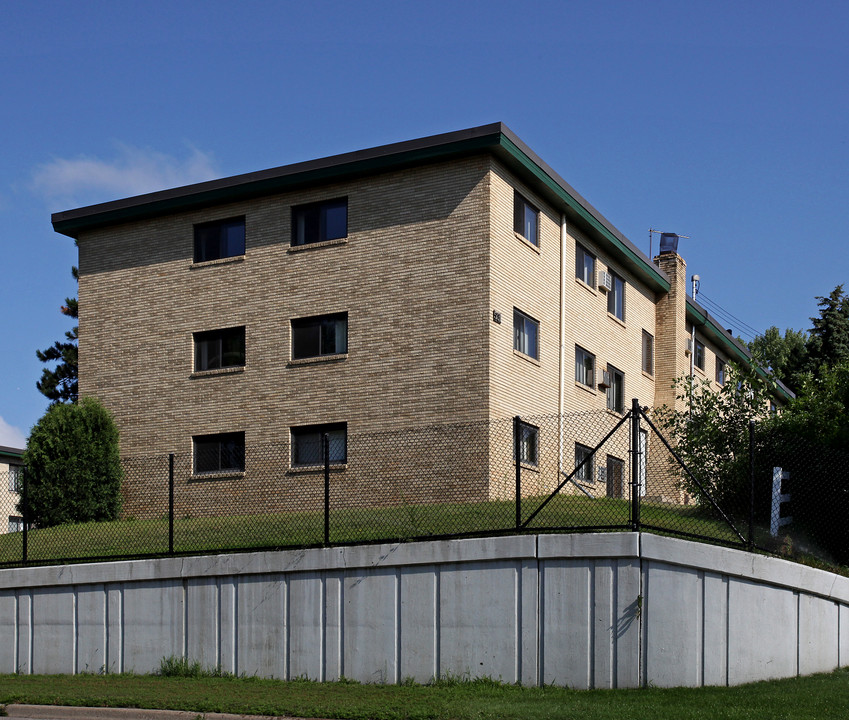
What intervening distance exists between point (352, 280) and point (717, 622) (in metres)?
15.2

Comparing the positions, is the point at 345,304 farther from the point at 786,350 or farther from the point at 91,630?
the point at 786,350

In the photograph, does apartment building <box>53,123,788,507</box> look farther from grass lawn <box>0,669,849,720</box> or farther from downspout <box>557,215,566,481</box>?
grass lawn <box>0,669,849,720</box>

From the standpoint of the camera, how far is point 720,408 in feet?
69.1

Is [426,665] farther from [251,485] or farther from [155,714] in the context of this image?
[251,485]

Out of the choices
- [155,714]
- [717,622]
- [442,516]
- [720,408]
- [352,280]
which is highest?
[352,280]

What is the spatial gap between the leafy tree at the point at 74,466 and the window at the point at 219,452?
6.79 ft

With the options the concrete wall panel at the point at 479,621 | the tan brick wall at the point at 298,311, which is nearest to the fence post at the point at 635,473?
the concrete wall panel at the point at 479,621

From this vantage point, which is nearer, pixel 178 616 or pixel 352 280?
pixel 178 616

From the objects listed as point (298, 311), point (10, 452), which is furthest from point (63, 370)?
point (298, 311)

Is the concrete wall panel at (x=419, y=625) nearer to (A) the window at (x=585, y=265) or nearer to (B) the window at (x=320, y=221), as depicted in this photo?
(B) the window at (x=320, y=221)

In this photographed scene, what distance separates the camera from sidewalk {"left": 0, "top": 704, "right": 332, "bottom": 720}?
1257cm

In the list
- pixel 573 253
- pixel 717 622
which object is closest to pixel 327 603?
pixel 717 622

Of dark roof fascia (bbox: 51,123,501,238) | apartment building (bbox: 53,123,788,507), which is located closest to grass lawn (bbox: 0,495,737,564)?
apartment building (bbox: 53,123,788,507)

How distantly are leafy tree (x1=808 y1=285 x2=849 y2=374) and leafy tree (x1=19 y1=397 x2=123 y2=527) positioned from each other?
123 ft
